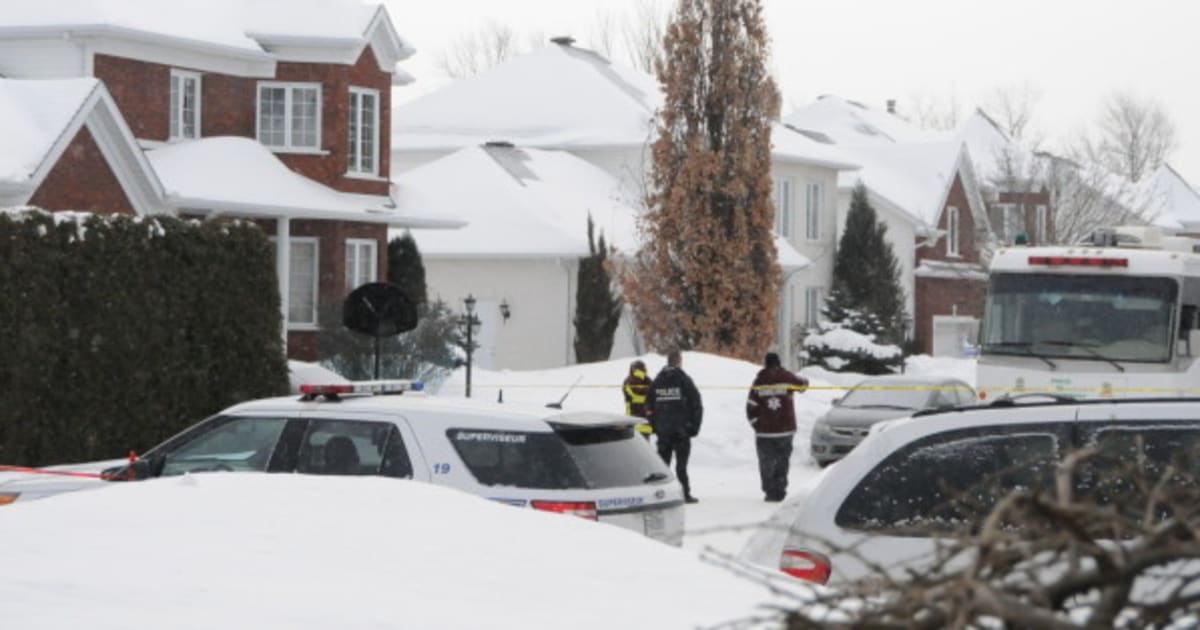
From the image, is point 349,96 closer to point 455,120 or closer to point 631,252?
point 631,252

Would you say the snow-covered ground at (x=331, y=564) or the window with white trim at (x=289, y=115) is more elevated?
the window with white trim at (x=289, y=115)

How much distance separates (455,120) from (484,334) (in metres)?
11.9

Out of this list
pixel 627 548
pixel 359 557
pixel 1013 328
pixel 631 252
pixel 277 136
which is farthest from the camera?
pixel 631 252

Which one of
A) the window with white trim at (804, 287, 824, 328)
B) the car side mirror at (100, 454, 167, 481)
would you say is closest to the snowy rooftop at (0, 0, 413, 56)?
the window with white trim at (804, 287, 824, 328)

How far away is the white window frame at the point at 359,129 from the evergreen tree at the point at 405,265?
7.86 feet

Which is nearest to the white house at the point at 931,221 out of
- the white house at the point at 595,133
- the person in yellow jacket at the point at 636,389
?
the white house at the point at 595,133

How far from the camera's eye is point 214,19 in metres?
36.3

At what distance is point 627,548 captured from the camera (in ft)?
24.6

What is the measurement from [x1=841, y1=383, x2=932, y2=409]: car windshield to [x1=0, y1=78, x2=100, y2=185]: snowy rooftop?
11.3 metres

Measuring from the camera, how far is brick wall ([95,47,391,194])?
34500 mm

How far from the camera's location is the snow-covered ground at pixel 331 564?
6.12 metres

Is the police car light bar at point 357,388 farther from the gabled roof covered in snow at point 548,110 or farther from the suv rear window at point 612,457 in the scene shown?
the gabled roof covered in snow at point 548,110

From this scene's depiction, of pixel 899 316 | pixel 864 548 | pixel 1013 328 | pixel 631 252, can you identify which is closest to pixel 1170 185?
pixel 899 316

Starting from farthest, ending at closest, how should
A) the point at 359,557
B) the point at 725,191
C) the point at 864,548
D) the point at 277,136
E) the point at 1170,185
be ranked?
the point at 1170,185 < the point at 725,191 < the point at 277,136 < the point at 864,548 < the point at 359,557
